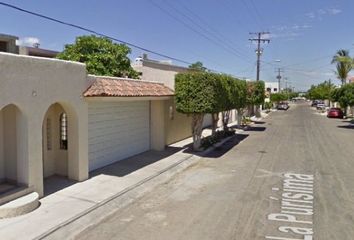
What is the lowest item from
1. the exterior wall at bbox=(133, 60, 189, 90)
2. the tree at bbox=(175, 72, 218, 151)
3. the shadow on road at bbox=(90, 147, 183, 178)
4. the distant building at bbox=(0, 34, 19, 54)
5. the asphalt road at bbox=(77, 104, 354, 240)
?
the asphalt road at bbox=(77, 104, 354, 240)

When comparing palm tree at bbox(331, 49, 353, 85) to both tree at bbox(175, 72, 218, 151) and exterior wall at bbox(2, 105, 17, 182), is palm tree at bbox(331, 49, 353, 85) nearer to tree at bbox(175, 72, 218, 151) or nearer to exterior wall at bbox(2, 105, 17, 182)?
tree at bbox(175, 72, 218, 151)

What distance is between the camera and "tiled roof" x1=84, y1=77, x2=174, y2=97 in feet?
34.0

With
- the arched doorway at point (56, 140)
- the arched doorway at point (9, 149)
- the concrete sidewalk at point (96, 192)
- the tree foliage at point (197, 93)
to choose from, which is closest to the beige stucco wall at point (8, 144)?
the arched doorway at point (9, 149)

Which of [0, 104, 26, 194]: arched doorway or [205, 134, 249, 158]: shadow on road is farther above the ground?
[0, 104, 26, 194]: arched doorway

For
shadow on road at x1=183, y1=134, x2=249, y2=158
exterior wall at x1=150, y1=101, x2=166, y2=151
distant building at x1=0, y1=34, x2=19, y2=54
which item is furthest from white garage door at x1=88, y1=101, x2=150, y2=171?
distant building at x1=0, y1=34, x2=19, y2=54

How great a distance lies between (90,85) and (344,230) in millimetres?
7454

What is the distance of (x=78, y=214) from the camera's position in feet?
25.7

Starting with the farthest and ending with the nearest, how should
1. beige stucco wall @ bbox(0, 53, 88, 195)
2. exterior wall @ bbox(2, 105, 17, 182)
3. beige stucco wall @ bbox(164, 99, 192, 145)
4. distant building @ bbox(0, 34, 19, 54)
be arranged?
beige stucco wall @ bbox(164, 99, 192, 145), distant building @ bbox(0, 34, 19, 54), exterior wall @ bbox(2, 105, 17, 182), beige stucco wall @ bbox(0, 53, 88, 195)

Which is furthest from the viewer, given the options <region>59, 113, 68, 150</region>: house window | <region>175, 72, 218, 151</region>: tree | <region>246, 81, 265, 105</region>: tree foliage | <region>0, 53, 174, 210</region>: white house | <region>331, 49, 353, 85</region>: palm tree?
<region>331, 49, 353, 85</region>: palm tree

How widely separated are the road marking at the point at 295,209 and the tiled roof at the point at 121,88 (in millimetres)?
5419

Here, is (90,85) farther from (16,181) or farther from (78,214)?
(78,214)

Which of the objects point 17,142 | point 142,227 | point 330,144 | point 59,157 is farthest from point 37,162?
point 330,144

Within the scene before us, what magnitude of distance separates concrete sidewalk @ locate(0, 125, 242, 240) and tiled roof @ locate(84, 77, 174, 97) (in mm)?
2533

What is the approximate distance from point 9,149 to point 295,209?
6986mm
